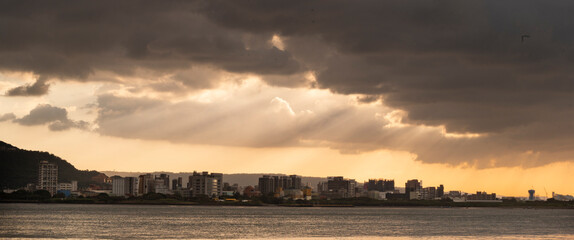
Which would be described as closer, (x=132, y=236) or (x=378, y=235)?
(x=132, y=236)

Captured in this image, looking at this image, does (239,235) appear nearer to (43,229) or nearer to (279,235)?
(279,235)

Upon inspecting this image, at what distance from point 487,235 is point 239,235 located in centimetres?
4802

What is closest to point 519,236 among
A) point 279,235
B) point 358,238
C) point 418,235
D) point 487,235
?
point 487,235

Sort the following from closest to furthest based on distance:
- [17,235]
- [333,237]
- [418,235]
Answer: [17,235] → [333,237] → [418,235]

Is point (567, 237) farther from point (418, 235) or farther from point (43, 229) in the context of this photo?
point (43, 229)

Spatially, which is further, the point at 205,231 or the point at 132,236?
the point at 205,231

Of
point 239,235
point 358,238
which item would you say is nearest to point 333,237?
point 358,238

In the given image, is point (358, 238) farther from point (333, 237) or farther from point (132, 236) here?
point (132, 236)

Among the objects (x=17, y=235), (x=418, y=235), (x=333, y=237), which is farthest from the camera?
(x=418, y=235)

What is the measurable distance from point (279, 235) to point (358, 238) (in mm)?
15088

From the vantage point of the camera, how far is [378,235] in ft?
474

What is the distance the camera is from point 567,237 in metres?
144

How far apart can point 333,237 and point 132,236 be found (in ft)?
115

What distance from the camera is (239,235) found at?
5531 inches
